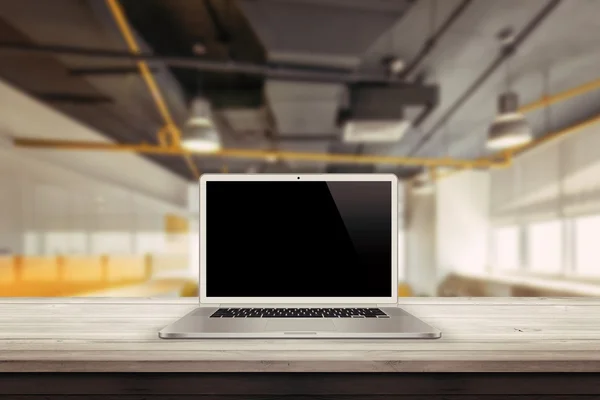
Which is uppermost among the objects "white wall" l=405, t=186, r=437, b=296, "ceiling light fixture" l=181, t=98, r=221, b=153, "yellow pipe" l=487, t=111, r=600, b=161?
"yellow pipe" l=487, t=111, r=600, b=161

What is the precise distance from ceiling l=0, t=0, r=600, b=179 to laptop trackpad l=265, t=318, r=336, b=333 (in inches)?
81.2

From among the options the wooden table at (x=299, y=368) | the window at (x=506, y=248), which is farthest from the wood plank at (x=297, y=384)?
the window at (x=506, y=248)

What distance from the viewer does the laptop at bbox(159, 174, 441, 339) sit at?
1.00 meters

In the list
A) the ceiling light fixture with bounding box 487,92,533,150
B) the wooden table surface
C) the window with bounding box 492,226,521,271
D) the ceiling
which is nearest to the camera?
the wooden table surface

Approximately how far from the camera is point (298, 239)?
3.34 ft

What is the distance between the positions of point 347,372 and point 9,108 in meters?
5.00

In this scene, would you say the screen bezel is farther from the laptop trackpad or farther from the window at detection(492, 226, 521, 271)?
the window at detection(492, 226, 521, 271)

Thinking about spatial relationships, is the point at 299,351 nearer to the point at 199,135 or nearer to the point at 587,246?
the point at 199,135

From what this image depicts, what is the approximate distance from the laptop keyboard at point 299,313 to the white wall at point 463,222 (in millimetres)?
7515

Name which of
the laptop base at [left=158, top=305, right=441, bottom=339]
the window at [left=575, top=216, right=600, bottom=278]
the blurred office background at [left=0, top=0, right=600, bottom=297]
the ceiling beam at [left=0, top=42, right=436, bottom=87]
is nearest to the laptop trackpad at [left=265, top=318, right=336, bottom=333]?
the laptop base at [left=158, top=305, right=441, bottom=339]

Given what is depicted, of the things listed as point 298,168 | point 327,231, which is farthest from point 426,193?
point 327,231

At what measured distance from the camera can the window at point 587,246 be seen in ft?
16.0

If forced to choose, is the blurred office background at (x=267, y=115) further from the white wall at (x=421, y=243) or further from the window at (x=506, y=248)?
the white wall at (x=421, y=243)

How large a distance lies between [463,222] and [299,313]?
8.39 meters
